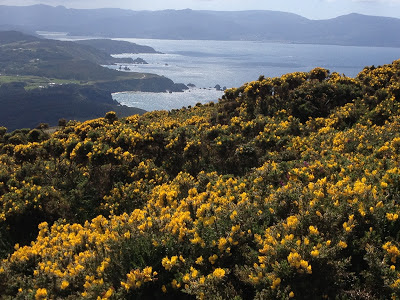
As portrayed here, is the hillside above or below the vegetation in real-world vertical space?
below

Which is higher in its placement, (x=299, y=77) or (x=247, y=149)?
(x=299, y=77)

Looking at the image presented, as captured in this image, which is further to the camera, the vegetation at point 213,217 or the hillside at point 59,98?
the hillside at point 59,98

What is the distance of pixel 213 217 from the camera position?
209 inches

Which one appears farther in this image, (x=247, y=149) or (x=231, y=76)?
(x=231, y=76)

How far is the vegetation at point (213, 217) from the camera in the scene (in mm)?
4215

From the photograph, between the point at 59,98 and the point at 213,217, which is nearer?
the point at 213,217

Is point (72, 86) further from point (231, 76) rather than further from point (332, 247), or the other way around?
point (332, 247)

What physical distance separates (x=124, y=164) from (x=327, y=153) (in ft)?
20.2

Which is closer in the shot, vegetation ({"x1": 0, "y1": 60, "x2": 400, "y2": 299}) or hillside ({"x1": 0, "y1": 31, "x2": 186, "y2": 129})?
vegetation ({"x1": 0, "y1": 60, "x2": 400, "y2": 299})

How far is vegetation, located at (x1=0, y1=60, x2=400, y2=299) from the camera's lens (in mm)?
4215

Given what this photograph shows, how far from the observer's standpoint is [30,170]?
10547mm

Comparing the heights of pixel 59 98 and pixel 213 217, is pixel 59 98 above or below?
below

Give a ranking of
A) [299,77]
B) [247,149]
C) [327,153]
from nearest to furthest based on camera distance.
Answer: [327,153] < [247,149] < [299,77]

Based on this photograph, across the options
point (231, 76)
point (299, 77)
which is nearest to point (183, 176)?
point (299, 77)
